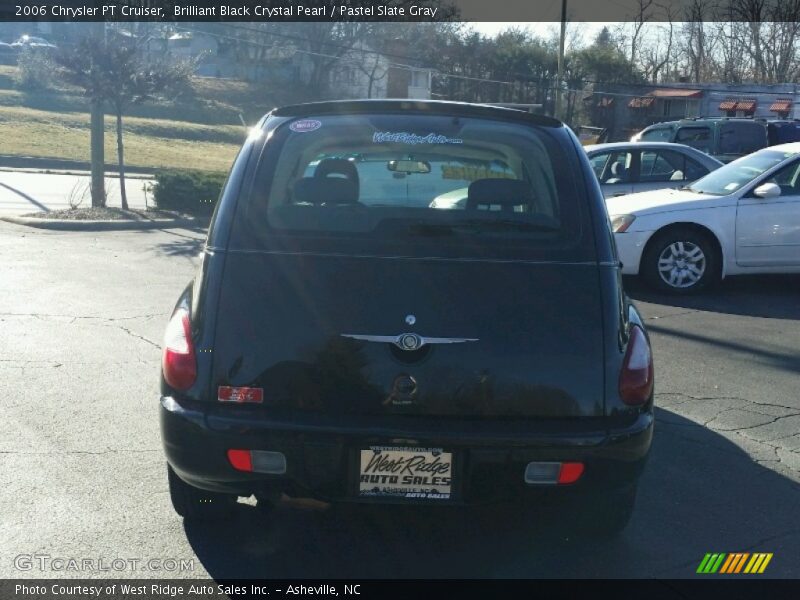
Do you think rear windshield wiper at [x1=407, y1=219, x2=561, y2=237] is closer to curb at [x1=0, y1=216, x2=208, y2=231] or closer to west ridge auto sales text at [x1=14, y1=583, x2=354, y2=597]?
west ridge auto sales text at [x1=14, y1=583, x2=354, y2=597]

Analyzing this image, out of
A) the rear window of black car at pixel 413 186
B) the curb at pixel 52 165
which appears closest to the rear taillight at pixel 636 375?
the rear window of black car at pixel 413 186

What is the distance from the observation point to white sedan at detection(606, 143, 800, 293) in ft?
32.8

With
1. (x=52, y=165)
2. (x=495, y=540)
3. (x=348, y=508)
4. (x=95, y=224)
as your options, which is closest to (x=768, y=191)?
(x=495, y=540)

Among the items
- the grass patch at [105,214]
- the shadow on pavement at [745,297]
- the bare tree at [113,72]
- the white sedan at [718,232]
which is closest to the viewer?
the shadow on pavement at [745,297]

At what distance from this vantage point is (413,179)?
5.10m

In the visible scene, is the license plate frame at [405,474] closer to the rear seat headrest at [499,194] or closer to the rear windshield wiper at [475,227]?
the rear windshield wiper at [475,227]

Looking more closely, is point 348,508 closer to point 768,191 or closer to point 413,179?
point 413,179

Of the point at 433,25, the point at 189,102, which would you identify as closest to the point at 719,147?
the point at 433,25

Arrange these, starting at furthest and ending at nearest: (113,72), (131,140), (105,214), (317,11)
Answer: (317,11) → (131,140) → (113,72) → (105,214)

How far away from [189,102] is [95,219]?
4360 centimetres

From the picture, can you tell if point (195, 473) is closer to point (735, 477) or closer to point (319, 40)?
point (735, 477)

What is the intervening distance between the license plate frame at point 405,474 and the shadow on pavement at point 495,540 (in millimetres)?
453

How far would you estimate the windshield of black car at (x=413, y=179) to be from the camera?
3969mm

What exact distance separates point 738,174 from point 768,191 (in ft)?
2.47
